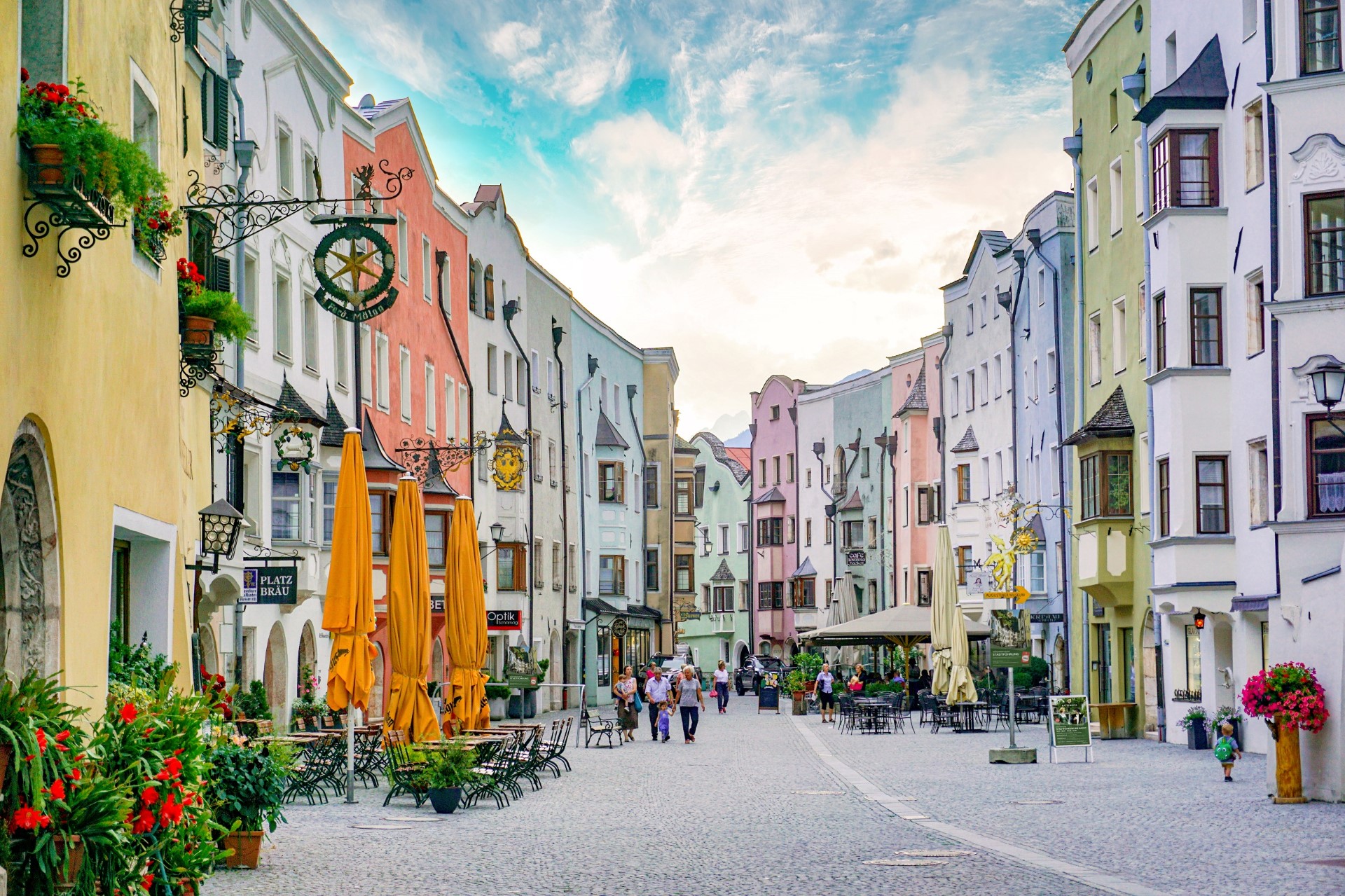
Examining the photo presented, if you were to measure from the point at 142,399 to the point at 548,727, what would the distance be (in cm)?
3014

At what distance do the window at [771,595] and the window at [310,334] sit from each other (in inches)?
2285

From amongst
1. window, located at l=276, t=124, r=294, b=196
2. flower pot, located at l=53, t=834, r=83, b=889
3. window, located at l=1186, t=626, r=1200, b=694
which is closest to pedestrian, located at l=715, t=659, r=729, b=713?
window, located at l=1186, t=626, r=1200, b=694

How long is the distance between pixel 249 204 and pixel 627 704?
82.5 feet

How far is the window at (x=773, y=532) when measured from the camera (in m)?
90.9

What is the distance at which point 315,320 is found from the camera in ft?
112

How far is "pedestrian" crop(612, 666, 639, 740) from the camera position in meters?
37.7

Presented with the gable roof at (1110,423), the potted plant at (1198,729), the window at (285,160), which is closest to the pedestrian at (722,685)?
the gable roof at (1110,423)

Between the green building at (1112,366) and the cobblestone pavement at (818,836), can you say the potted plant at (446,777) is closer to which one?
the cobblestone pavement at (818,836)

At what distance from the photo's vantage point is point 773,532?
91062 mm

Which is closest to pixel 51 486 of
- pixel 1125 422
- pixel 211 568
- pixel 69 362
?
pixel 69 362

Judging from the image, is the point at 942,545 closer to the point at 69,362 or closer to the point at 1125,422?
the point at 1125,422

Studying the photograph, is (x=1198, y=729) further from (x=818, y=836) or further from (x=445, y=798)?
(x=445, y=798)

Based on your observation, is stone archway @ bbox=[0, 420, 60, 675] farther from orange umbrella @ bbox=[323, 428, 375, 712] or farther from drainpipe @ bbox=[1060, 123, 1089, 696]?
drainpipe @ bbox=[1060, 123, 1089, 696]

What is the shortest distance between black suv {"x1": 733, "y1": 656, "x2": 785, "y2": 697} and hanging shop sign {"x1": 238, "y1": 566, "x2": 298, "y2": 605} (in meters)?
52.9
